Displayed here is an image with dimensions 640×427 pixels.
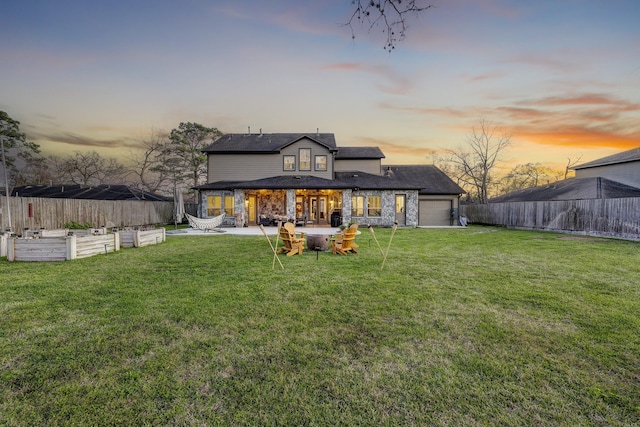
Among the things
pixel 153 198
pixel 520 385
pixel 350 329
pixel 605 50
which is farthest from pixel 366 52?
pixel 153 198

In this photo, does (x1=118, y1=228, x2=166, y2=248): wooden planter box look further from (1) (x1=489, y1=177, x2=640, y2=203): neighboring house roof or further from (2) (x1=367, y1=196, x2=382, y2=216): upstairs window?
(1) (x1=489, y1=177, x2=640, y2=203): neighboring house roof

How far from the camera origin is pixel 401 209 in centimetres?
1992

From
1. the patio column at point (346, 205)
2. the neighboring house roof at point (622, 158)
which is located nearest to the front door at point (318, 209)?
the patio column at point (346, 205)

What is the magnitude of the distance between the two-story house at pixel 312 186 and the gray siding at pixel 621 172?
1121 centimetres

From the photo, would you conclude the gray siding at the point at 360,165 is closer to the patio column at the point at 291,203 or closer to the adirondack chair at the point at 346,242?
the patio column at the point at 291,203

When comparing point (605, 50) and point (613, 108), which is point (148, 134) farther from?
point (613, 108)

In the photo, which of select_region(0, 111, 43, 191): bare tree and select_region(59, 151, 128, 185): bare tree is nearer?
select_region(0, 111, 43, 191): bare tree

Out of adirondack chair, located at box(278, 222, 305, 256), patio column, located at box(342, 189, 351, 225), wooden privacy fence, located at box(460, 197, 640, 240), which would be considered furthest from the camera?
patio column, located at box(342, 189, 351, 225)

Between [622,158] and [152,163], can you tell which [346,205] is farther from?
[152,163]

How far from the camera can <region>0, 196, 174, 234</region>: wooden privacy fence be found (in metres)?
11.7

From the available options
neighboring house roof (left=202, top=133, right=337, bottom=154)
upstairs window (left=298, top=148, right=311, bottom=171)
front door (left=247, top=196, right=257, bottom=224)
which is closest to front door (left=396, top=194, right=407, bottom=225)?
neighboring house roof (left=202, top=133, right=337, bottom=154)

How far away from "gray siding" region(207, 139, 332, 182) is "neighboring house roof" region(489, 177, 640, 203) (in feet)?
54.3

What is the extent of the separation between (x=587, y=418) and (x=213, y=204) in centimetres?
1984

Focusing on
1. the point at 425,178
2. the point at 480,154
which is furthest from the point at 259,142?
the point at 480,154
